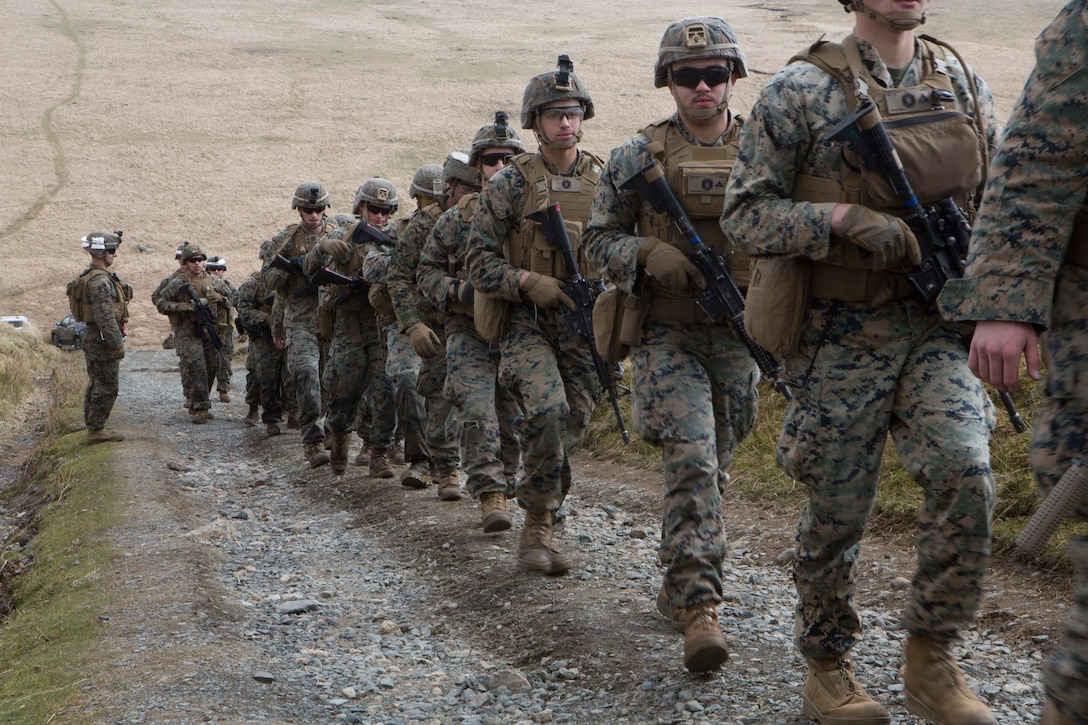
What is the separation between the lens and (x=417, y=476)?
9477 millimetres

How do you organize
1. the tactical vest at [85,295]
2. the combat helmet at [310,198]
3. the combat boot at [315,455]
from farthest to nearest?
the tactical vest at [85,295]
the combat helmet at [310,198]
the combat boot at [315,455]

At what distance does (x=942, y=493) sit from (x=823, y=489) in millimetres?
374

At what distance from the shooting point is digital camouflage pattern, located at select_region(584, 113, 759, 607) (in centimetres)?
453

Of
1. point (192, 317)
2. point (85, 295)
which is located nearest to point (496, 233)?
point (85, 295)

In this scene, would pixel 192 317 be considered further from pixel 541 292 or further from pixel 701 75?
pixel 701 75

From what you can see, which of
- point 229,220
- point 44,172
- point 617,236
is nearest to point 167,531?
point 617,236

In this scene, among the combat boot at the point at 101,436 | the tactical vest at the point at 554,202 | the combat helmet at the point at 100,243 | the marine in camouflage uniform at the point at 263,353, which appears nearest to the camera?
the tactical vest at the point at 554,202

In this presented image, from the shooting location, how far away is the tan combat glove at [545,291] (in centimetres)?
622

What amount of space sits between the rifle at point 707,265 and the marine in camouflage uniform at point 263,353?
9.87 metres

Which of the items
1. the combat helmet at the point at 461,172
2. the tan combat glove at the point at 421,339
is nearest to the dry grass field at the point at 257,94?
the tan combat glove at the point at 421,339

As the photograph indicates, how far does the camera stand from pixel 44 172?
2028 inches

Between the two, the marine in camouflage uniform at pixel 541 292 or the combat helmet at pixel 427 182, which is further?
the combat helmet at pixel 427 182

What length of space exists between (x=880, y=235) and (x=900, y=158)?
0.27 meters

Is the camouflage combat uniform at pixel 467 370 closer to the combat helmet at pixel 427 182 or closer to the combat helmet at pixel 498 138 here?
the combat helmet at pixel 498 138
